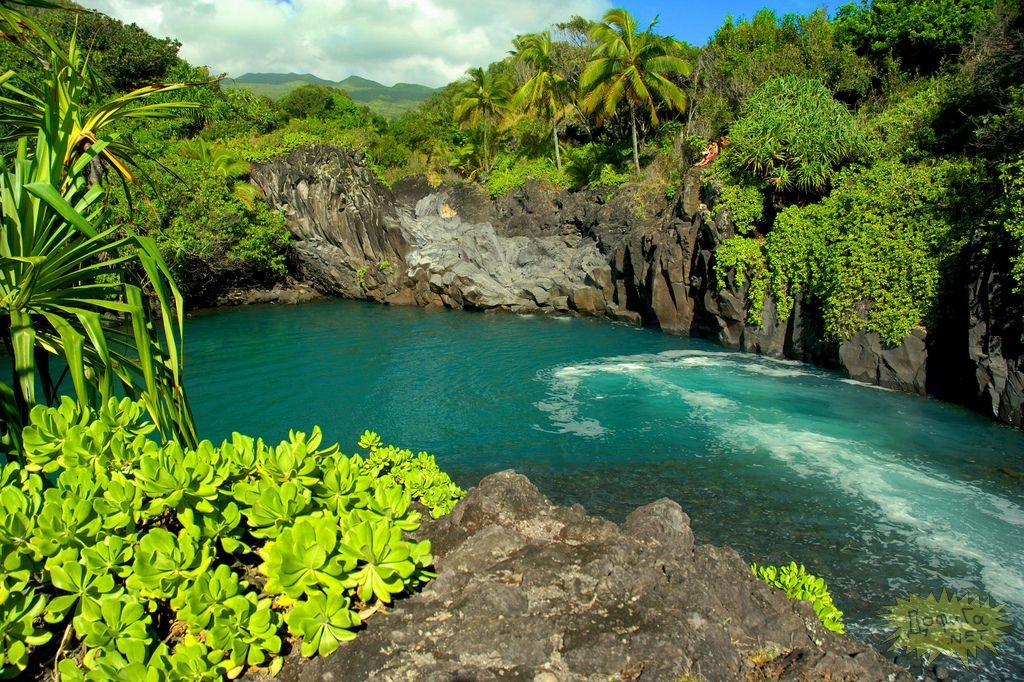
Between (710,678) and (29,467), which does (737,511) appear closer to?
(710,678)

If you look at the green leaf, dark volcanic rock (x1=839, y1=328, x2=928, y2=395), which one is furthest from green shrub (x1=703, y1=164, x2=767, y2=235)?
the green leaf

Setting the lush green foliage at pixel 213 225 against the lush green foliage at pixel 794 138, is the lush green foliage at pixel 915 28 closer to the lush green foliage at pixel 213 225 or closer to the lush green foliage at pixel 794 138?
the lush green foliage at pixel 794 138

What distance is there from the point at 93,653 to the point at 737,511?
30.5 ft

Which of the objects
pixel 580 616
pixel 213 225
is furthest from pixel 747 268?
pixel 213 225

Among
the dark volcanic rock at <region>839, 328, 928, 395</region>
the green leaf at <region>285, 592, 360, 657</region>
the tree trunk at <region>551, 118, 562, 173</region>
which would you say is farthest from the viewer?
the tree trunk at <region>551, 118, 562, 173</region>

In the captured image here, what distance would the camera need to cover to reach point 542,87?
105 feet

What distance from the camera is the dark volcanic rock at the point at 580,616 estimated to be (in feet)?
11.5

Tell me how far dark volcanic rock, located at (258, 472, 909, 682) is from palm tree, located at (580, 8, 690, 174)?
2541 centimetres

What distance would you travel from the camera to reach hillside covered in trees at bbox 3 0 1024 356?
16.4 m

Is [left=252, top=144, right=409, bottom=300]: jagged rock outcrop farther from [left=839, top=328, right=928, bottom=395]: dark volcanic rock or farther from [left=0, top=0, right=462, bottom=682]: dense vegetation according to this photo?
[left=0, top=0, right=462, bottom=682]: dense vegetation

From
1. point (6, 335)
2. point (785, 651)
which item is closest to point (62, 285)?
point (6, 335)

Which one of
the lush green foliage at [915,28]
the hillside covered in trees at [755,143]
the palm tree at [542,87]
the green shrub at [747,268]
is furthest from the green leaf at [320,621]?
the palm tree at [542,87]

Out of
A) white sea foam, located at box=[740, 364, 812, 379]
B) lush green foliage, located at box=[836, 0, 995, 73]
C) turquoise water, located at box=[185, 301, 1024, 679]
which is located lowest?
turquoise water, located at box=[185, 301, 1024, 679]

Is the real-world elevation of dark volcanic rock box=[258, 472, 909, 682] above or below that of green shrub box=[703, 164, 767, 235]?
below
